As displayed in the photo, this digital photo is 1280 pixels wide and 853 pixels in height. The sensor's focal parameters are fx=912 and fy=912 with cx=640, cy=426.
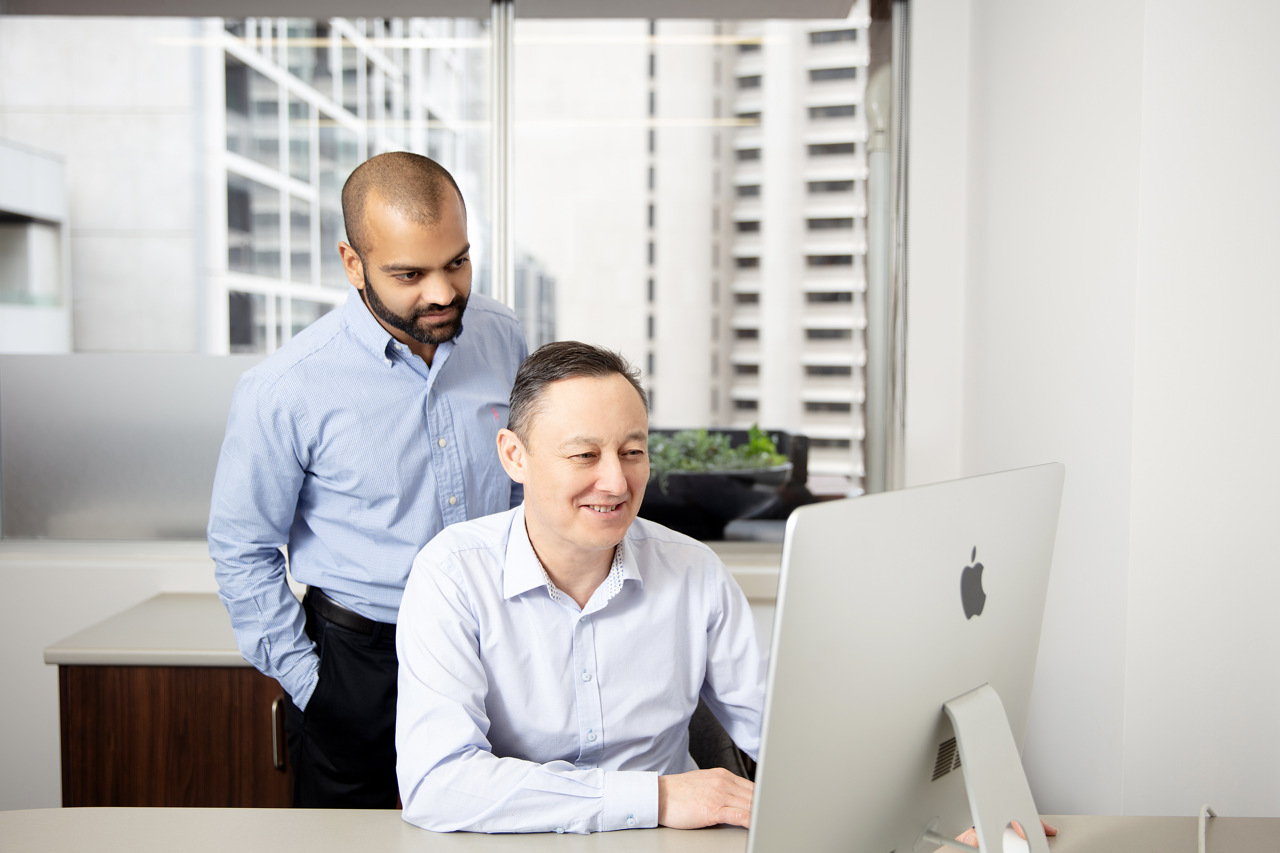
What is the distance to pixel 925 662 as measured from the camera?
91 cm

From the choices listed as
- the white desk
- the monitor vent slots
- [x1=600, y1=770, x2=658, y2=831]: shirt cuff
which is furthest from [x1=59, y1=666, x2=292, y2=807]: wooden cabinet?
the monitor vent slots

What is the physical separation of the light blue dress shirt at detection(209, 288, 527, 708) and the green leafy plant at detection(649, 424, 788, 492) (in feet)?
3.95

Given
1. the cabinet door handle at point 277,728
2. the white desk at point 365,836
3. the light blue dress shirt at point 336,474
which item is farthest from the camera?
the cabinet door handle at point 277,728

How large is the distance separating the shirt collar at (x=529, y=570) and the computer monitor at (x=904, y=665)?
56cm

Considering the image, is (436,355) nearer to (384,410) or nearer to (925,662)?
(384,410)

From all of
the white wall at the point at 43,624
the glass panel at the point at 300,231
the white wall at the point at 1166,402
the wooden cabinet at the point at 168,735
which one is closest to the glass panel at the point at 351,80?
the glass panel at the point at 300,231

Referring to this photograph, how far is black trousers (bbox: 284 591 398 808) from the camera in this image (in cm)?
170

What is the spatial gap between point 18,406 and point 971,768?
302cm

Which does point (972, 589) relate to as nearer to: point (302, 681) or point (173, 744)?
point (302, 681)

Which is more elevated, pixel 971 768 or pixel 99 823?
pixel 971 768

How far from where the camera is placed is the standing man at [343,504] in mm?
1676

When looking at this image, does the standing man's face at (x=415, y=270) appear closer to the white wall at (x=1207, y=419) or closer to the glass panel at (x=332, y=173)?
the white wall at (x=1207, y=419)

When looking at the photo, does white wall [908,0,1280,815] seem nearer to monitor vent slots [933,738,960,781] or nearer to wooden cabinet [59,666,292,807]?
monitor vent slots [933,738,960,781]

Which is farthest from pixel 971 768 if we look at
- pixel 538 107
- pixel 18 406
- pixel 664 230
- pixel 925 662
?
pixel 18 406
